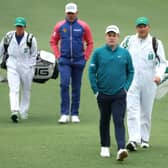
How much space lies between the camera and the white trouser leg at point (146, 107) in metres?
12.4

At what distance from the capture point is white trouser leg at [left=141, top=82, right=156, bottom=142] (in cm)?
1241

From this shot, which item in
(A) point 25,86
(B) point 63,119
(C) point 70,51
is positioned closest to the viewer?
(B) point 63,119

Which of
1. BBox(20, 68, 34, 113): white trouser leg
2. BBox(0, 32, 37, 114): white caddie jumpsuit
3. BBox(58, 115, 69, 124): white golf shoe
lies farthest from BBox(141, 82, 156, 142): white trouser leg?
BBox(20, 68, 34, 113): white trouser leg

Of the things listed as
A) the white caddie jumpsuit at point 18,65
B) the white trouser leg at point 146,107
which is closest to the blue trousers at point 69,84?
the white caddie jumpsuit at point 18,65

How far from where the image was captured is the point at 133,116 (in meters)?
12.2

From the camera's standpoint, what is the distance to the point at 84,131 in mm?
14273

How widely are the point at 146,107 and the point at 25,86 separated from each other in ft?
14.1

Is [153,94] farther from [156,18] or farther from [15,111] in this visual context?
[156,18]

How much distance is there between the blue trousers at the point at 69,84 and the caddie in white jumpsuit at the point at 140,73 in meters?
3.29

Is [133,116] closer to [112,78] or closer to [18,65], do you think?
[112,78]

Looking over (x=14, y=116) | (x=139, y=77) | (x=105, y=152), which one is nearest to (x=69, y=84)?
(x=14, y=116)

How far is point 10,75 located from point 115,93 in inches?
197

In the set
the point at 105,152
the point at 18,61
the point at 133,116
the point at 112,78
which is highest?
the point at 18,61

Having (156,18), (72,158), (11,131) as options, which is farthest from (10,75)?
(156,18)
